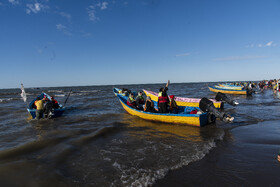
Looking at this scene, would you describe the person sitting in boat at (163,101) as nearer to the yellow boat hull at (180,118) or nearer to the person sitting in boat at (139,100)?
the yellow boat hull at (180,118)

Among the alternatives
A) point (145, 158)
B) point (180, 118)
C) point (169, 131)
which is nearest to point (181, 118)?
point (180, 118)

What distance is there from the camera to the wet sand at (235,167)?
3.65 m

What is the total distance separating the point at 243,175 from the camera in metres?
3.85

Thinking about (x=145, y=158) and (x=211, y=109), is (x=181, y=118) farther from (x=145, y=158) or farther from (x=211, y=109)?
(x=145, y=158)

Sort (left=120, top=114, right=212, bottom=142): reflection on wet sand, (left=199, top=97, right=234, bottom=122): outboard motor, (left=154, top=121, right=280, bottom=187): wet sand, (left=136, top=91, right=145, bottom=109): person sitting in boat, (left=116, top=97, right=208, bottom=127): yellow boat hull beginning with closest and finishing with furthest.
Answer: (left=154, top=121, right=280, bottom=187): wet sand
(left=120, top=114, right=212, bottom=142): reflection on wet sand
(left=199, top=97, right=234, bottom=122): outboard motor
(left=116, top=97, right=208, bottom=127): yellow boat hull
(left=136, top=91, right=145, bottom=109): person sitting in boat

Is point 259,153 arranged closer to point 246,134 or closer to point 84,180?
point 246,134

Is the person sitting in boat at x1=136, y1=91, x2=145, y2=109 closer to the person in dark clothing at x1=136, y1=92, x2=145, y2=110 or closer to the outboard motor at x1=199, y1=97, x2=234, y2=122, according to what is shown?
the person in dark clothing at x1=136, y1=92, x2=145, y2=110

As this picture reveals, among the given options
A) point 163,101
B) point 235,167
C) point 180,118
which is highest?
point 163,101

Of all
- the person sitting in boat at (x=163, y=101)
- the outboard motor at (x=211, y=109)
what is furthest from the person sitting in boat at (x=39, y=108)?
the outboard motor at (x=211, y=109)

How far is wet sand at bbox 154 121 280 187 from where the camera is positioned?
12.0ft

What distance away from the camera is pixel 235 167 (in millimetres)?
4223

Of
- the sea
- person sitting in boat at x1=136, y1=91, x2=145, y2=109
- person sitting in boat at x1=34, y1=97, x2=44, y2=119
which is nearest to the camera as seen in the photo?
the sea

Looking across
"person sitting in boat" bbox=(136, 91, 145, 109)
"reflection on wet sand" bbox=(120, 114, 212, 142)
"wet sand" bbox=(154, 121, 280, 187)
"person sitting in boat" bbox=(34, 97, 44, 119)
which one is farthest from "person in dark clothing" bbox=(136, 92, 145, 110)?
"wet sand" bbox=(154, 121, 280, 187)

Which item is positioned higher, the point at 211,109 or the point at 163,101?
the point at 163,101
